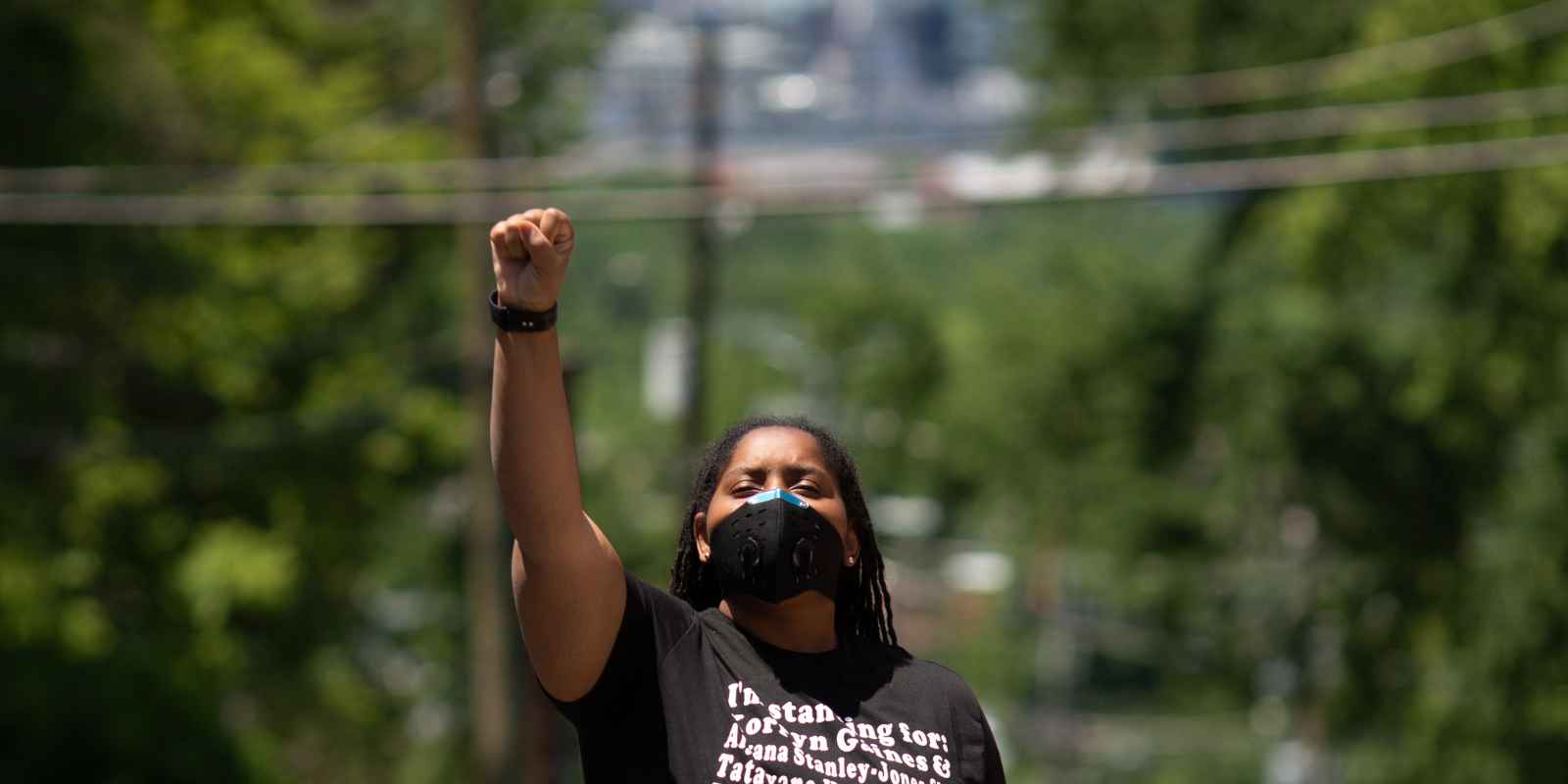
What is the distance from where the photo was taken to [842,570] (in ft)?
10.2

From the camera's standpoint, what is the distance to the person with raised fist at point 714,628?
262 cm

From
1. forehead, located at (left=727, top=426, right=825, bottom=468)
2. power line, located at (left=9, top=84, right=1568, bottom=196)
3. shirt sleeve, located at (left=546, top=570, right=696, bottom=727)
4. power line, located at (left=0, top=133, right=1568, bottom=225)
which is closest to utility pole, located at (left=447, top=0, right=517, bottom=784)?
power line, located at (left=9, top=84, right=1568, bottom=196)

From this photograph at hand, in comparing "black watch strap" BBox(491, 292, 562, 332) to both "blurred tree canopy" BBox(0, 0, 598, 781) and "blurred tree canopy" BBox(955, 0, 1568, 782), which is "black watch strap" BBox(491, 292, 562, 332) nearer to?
"blurred tree canopy" BBox(0, 0, 598, 781)

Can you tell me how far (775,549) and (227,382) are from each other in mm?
20520

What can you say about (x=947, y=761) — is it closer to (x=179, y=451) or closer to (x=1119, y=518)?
(x=179, y=451)

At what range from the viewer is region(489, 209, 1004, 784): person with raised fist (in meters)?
2.62

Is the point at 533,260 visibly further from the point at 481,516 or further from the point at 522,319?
the point at 481,516

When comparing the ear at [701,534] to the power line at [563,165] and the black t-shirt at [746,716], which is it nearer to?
the black t-shirt at [746,716]

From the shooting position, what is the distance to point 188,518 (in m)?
22.2

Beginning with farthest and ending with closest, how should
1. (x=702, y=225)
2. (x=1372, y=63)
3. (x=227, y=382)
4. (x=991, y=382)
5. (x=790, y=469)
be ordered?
(x=991, y=382)
(x=227, y=382)
(x=1372, y=63)
(x=702, y=225)
(x=790, y=469)

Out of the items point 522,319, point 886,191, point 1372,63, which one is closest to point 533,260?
point 522,319

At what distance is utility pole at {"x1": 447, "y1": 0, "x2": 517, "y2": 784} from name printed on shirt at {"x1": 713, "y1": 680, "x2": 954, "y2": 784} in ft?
42.0

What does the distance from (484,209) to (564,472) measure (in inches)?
445

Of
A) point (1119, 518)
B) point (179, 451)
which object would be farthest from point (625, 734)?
point (1119, 518)
